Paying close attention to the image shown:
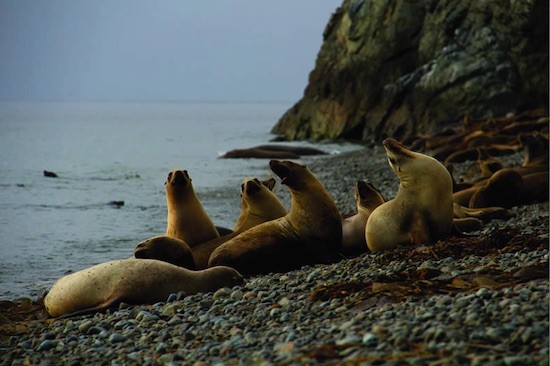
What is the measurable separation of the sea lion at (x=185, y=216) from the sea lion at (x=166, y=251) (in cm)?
100

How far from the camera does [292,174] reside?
411 inches

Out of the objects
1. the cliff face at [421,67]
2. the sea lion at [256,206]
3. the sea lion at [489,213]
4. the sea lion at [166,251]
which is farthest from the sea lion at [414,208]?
the cliff face at [421,67]


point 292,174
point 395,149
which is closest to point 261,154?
point 292,174

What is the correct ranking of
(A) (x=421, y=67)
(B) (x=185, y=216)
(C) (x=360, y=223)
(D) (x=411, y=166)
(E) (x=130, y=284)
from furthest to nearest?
(A) (x=421, y=67), (B) (x=185, y=216), (C) (x=360, y=223), (D) (x=411, y=166), (E) (x=130, y=284)

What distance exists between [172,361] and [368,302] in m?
1.55

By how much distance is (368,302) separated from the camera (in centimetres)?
692

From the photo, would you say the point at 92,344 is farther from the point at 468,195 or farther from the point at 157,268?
the point at 468,195

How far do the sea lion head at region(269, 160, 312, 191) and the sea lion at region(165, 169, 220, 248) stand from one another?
1.33 meters

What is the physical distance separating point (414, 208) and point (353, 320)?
154 inches

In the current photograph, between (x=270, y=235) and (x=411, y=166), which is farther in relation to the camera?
(x=270, y=235)

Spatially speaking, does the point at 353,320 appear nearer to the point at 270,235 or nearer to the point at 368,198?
the point at 270,235

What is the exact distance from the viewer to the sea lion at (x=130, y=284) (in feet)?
28.9

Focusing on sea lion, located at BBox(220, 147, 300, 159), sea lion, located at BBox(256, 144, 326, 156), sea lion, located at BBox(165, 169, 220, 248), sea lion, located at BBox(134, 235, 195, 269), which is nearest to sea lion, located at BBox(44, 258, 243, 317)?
sea lion, located at BBox(134, 235, 195, 269)

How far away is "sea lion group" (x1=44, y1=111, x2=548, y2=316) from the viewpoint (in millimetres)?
8922
